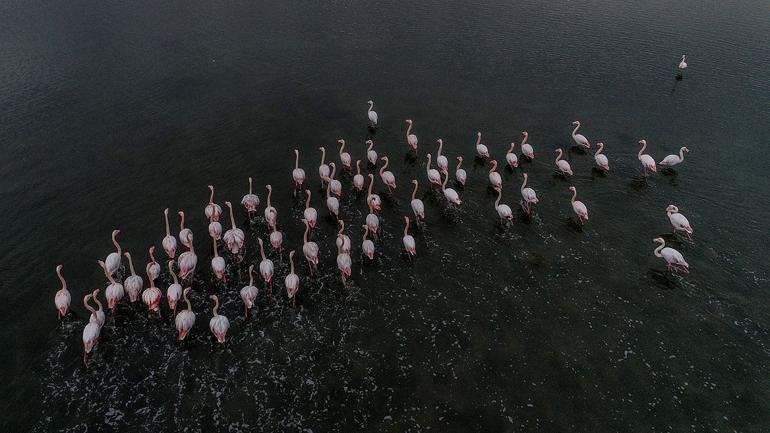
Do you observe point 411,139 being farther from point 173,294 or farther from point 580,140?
point 173,294

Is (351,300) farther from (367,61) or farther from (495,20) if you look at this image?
(495,20)

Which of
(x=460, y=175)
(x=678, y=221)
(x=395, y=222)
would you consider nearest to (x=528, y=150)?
(x=460, y=175)

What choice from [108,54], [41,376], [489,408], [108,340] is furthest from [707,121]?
[108,54]

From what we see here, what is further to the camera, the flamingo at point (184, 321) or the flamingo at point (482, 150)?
the flamingo at point (482, 150)

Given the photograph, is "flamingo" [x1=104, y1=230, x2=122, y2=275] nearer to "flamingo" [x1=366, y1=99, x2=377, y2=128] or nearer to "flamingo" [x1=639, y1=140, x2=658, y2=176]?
"flamingo" [x1=366, y1=99, x2=377, y2=128]

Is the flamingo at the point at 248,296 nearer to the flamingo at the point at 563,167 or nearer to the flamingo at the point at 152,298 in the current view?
the flamingo at the point at 152,298

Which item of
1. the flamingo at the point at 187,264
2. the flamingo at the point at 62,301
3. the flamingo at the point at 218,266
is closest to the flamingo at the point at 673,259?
the flamingo at the point at 218,266
